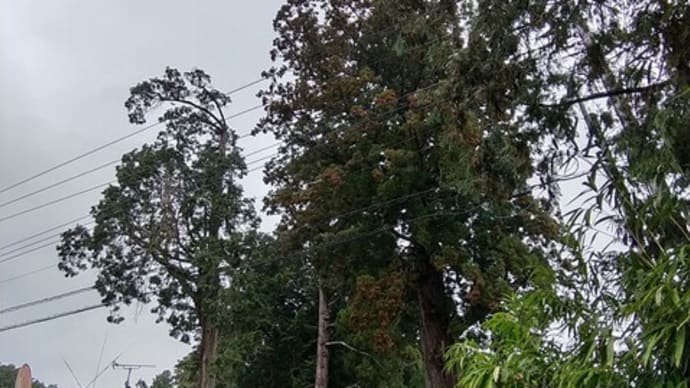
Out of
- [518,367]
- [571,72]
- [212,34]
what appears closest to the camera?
[518,367]

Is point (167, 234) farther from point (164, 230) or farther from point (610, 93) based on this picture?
point (610, 93)

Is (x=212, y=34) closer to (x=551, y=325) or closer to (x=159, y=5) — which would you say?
(x=159, y=5)

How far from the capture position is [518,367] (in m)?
3.38

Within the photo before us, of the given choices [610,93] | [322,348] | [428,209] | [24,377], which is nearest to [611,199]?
[610,93]

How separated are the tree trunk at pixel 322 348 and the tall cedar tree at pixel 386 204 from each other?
292cm

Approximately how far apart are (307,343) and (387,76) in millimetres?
7055

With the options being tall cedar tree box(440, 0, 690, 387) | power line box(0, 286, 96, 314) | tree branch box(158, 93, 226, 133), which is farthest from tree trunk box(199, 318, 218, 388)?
tall cedar tree box(440, 0, 690, 387)

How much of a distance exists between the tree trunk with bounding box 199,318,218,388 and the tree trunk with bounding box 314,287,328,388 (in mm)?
2193

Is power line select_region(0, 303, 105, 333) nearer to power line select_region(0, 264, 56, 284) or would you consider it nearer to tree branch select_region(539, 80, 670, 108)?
power line select_region(0, 264, 56, 284)

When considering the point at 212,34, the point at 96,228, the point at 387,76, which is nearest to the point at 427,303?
the point at 387,76

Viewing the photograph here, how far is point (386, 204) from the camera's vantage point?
900 cm

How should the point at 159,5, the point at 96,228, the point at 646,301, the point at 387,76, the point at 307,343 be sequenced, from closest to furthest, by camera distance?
the point at 646,301, the point at 159,5, the point at 387,76, the point at 96,228, the point at 307,343

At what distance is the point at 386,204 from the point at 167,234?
6.28 meters

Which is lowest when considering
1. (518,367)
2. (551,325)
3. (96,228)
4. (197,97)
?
(518,367)
